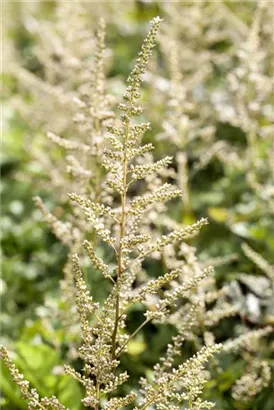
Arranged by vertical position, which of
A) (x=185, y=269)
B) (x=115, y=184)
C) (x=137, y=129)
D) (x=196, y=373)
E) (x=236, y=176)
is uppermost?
(x=236, y=176)

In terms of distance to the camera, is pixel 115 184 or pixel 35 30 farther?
pixel 35 30

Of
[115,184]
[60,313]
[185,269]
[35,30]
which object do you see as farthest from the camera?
[35,30]

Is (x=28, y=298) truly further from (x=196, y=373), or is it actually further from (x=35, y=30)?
(x=35, y=30)

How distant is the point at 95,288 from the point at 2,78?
3.20 m

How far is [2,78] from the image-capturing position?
19.0 feet

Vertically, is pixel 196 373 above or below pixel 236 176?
below

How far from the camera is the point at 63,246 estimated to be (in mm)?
3861

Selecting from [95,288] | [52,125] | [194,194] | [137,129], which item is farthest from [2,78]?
[137,129]

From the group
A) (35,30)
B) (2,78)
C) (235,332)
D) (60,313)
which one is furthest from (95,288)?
(35,30)

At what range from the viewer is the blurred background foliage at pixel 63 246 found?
2590 mm

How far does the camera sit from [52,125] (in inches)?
166

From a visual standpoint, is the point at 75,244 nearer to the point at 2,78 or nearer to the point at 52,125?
the point at 52,125

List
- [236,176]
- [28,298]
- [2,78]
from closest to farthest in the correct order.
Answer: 1. [28,298]
2. [236,176]
3. [2,78]

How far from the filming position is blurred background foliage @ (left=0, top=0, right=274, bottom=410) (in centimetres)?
259
